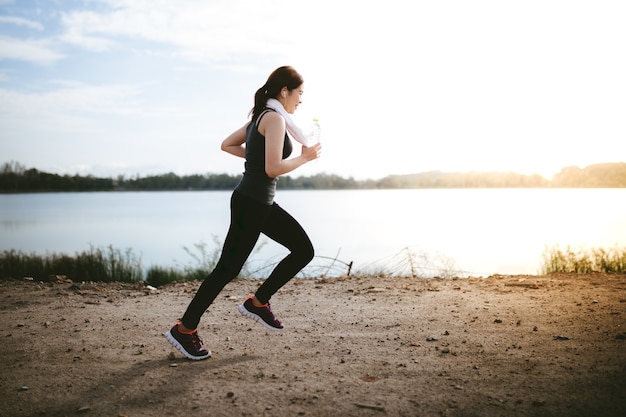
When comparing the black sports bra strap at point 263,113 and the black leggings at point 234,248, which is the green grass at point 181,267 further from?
the black sports bra strap at point 263,113

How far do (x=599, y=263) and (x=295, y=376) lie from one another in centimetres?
745

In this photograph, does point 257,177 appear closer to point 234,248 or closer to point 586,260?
point 234,248

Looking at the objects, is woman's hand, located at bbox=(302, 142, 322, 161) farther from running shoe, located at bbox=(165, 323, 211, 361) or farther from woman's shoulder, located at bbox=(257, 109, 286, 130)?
running shoe, located at bbox=(165, 323, 211, 361)

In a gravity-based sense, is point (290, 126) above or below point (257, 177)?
above

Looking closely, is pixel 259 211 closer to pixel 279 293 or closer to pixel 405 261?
pixel 279 293

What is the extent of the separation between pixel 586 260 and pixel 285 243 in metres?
7.19

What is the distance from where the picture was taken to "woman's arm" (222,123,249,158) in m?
3.87

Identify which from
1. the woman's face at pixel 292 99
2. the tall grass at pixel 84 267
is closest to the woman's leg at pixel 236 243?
the woman's face at pixel 292 99

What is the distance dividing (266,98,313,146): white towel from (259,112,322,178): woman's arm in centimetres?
9

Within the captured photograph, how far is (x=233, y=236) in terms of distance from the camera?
3.50 metres

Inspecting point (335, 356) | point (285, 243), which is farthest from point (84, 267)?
point (335, 356)

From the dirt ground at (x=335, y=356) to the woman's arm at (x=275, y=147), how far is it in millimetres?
1421

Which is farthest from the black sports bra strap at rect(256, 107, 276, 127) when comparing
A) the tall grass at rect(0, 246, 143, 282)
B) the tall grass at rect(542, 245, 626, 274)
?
the tall grass at rect(0, 246, 143, 282)

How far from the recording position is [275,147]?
10.9 ft
